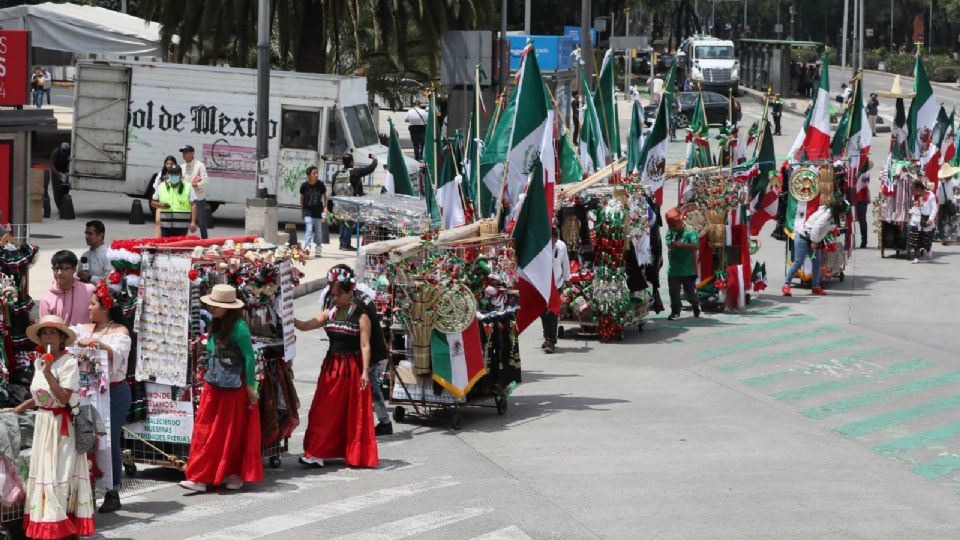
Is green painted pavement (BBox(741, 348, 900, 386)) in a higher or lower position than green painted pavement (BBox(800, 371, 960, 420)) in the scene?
higher

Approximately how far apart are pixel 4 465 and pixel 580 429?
560 cm

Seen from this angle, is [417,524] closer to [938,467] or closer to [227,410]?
[227,410]

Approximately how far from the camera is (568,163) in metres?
21.0

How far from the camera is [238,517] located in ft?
36.3

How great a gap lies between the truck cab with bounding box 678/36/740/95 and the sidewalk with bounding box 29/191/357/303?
42.7 m

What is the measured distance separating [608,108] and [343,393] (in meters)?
12.8

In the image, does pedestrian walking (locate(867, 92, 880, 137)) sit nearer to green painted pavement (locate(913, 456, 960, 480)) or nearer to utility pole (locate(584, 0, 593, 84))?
utility pole (locate(584, 0, 593, 84))

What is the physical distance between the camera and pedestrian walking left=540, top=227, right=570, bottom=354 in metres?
17.4

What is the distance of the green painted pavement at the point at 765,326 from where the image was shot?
1983cm

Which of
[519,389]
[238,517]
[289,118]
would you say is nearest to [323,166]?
[289,118]

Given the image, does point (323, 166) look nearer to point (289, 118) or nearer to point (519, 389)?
point (289, 118)

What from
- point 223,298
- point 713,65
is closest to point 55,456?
point 223,298

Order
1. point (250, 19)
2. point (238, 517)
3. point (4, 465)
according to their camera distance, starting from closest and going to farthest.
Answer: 1. point (4, 465)
2. point (238, 517)
3. point (250, 19)

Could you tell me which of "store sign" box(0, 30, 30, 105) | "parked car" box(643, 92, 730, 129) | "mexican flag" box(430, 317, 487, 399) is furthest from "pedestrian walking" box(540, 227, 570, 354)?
"parked car" box(643, 92, 730, 129)
